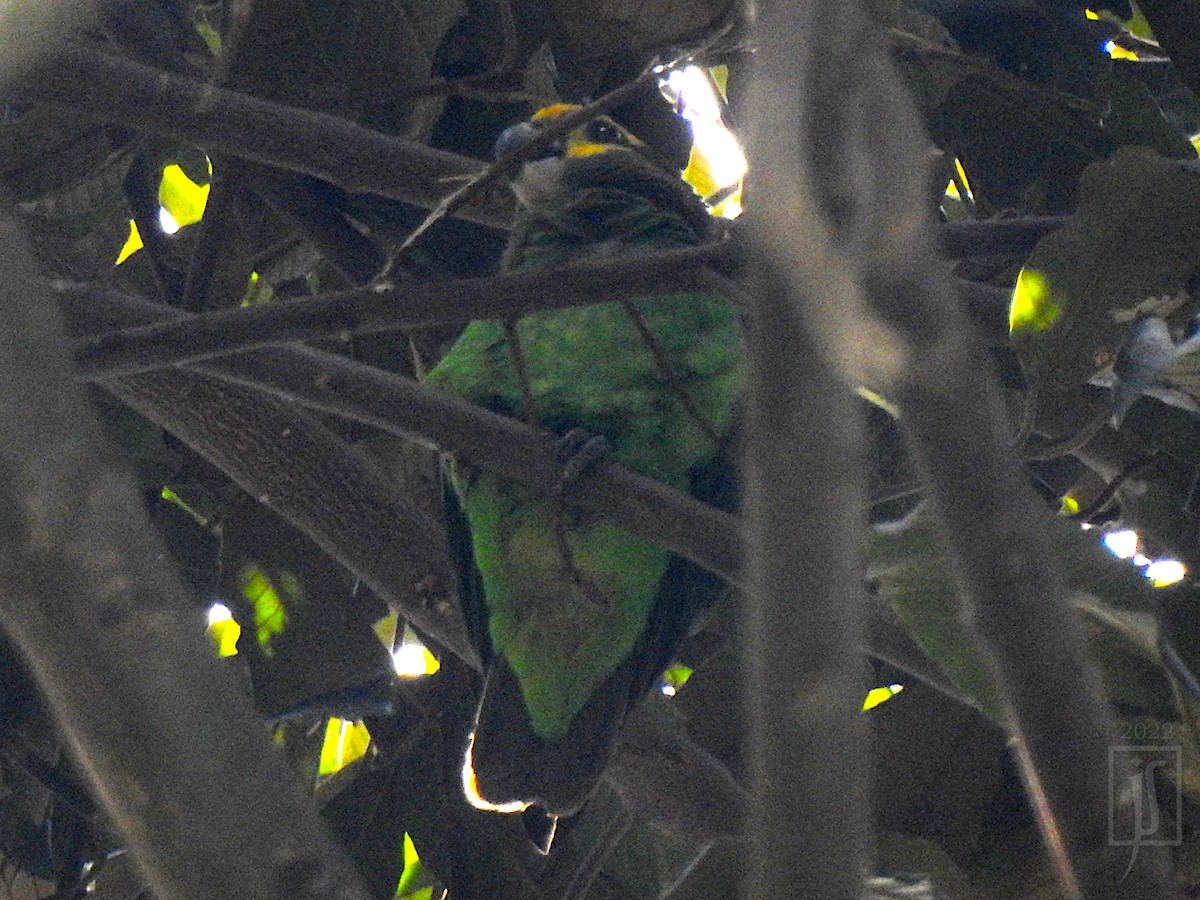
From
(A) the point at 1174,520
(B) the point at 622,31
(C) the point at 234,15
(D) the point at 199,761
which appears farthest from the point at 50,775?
(D) the point at 199,761

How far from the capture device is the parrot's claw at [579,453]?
1.74 m

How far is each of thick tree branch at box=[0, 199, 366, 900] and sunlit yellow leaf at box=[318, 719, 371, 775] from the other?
224 cm

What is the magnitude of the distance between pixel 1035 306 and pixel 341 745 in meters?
1.81

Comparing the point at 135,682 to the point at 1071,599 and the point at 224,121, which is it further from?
the point at 224,121

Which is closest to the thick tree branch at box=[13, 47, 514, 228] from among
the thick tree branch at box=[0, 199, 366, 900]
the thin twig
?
the thin twig

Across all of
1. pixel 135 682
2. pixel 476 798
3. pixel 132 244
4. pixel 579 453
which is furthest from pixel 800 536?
pixel 132 244

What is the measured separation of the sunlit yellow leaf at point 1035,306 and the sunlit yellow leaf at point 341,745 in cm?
172

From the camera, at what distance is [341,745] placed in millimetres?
2977

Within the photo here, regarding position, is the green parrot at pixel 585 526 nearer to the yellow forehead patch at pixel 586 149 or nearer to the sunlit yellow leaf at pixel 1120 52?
the yellow forehead patch at pixel 586 149

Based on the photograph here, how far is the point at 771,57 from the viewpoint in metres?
0.77

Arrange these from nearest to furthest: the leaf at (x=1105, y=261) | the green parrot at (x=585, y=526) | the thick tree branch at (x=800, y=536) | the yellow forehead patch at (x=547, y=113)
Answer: the thick tree branch at (x=800, y=536) < the leaf at (x=1105, y=261) < the green parrot at (x=585, y=526) < the yellow forehead patch at (x=547, y=113)

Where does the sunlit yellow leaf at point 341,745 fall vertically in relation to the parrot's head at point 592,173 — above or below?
below

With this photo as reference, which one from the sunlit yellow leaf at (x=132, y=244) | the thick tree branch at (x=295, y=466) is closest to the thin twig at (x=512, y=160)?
the thick tree branch at (x=295, y=466)

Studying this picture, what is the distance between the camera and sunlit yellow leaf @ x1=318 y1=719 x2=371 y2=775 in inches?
116
